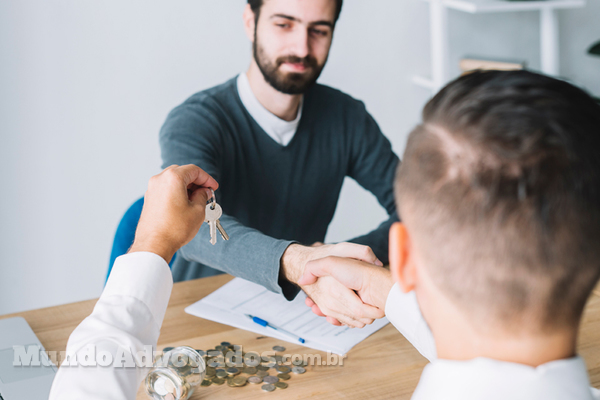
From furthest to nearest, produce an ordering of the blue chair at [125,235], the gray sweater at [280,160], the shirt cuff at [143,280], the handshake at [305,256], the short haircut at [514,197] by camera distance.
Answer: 1. the gray sweater at [280,160]
2. the blue chair at [125,235]
3. the handshake at [305,256]
4. the shirt cuff at [143,280]
5. the short haircut at [514,197]

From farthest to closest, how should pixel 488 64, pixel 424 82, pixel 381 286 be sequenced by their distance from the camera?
pixel 424 82 < pixel 488 64 < pixel 381 286

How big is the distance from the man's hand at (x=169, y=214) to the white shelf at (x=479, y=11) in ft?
5.96

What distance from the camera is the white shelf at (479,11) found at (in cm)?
238

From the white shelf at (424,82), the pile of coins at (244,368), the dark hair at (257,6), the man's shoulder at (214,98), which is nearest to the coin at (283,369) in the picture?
the pile of coins at (244,368)

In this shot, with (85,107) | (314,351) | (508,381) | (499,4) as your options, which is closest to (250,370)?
(314,351)

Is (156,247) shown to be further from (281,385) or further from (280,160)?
(280,160)

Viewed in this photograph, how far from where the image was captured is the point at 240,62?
247 centimetres

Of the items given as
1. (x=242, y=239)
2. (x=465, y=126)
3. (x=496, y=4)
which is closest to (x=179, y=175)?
(x=242, y=239)

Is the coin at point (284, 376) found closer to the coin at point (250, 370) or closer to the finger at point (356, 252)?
the coin at point (250, 370)

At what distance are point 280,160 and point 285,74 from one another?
9.8 inches

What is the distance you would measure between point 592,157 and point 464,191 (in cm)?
11

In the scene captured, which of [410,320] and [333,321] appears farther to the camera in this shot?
[333,321]

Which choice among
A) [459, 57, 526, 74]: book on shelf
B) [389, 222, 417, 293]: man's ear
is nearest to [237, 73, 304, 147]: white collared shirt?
[389, 222, 417, 293]: man's ear

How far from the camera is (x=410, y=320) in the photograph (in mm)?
950
